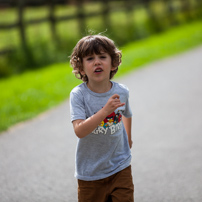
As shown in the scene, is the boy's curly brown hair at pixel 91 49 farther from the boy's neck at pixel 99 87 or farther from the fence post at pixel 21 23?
the fence post at pixel 21 23

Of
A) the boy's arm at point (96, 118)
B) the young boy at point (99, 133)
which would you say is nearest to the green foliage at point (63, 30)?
the young boy at point (99, 133)

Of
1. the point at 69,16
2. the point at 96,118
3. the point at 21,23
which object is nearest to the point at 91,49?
the point at 96,118

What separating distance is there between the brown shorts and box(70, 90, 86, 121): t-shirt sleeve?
52 centimetres

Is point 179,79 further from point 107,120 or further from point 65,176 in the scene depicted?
point 107,120

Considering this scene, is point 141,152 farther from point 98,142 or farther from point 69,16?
point 69,16

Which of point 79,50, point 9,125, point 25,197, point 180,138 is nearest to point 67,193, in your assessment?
point 25,197

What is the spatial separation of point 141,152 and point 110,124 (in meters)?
2.18

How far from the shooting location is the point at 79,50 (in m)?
2.83

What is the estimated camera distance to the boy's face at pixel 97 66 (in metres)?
2.75

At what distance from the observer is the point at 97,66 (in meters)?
2.75

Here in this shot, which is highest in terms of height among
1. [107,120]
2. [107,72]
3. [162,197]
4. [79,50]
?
[79,50]

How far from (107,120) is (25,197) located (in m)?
1.58

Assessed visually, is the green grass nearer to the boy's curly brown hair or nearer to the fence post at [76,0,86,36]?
the fence post at [76,0,86,36]

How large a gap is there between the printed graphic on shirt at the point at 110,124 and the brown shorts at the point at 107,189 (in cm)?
34
